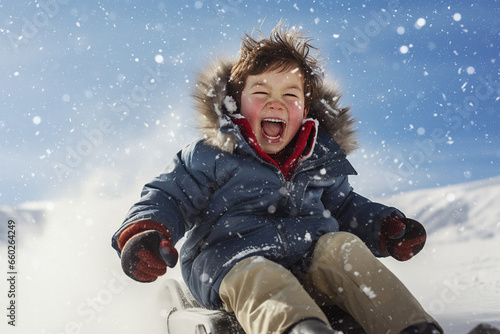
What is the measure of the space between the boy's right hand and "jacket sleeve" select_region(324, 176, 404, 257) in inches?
36.6

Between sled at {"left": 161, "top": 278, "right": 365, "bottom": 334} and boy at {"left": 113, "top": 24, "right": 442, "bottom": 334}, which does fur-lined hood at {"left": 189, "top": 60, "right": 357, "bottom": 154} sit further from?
sled at {"left": 161, "top": 278, "right": 365, "bottom": 334}

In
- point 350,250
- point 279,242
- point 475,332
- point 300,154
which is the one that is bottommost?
point 475,332

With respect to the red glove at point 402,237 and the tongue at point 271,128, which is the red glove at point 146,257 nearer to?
the tongue at point 271,128

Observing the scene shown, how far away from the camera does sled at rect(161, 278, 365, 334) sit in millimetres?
1424

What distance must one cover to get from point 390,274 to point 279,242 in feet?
1.37

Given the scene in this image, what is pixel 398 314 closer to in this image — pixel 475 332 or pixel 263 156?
pixel 475 332

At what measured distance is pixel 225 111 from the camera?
1.94m

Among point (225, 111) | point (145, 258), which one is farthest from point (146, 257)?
point (225, 111)

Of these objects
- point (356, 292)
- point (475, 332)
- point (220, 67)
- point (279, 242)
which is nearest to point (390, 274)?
point (356, 292)

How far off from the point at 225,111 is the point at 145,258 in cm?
82

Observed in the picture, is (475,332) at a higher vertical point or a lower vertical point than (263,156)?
lower

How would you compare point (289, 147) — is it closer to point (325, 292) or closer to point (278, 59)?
point (278, 59)

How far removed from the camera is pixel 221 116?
185 cm

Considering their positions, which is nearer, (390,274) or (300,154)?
(390,274)
